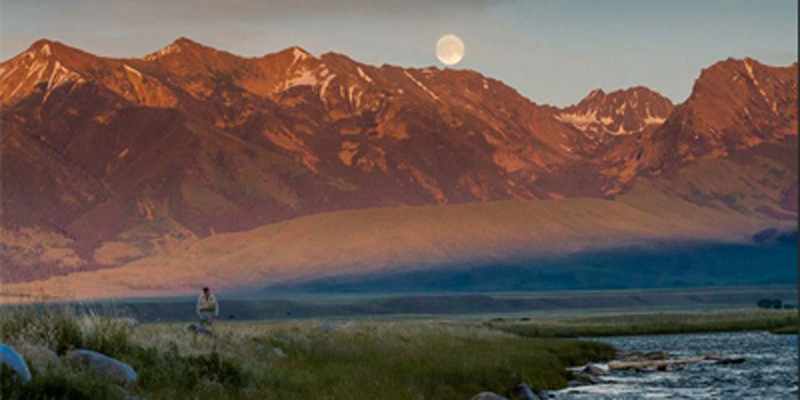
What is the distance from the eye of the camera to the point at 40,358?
28.2 metres

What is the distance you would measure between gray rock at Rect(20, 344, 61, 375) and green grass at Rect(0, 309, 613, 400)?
1.50 ft

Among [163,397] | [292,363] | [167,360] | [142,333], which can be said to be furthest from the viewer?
[292,363]

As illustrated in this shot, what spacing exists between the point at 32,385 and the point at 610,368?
5392 cm

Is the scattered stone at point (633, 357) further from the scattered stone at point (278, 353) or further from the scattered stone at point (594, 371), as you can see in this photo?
the scattered stone at point (278, 353)

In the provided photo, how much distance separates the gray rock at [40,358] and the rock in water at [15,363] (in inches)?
52.8

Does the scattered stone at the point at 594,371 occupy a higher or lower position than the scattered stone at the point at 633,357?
lower

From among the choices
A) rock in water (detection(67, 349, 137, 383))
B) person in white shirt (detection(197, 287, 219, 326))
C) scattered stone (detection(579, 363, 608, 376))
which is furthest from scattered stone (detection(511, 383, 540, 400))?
rock in water (detection(67, 349, 137, 383))

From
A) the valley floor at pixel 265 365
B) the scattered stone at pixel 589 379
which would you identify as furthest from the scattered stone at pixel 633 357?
the scattered stone at pixel 589 379

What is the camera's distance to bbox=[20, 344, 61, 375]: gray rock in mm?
27080

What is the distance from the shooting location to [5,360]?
81.5 feet

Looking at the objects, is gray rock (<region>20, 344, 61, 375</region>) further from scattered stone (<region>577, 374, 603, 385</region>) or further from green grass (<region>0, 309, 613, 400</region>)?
scattered stone (<region>577, 374, 603, 385</region>)

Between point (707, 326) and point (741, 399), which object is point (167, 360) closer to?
point (741, 399)

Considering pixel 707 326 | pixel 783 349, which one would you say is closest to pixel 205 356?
pixel 783 349

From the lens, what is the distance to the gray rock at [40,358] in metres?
27.1
